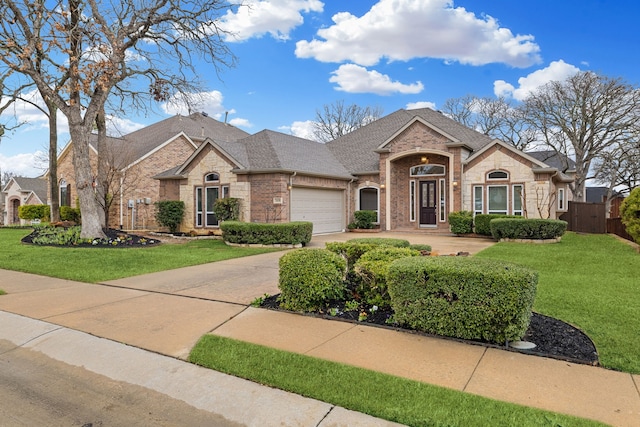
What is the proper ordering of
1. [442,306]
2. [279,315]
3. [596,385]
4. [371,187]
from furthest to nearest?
[371,187] < [279,315] < [442,306] < [596,385]

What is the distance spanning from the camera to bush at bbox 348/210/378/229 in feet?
65.9

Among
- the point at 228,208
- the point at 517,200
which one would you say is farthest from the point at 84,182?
the point at 517,200

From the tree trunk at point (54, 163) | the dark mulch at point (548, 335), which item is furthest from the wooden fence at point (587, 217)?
the tree trunk at point (54, 163)

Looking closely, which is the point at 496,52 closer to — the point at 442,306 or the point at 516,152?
the point at 516,152

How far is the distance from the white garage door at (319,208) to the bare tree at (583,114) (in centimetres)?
1891

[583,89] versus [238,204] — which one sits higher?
[583,89]

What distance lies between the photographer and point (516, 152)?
16984 millimetres

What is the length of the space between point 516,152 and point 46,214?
101ft

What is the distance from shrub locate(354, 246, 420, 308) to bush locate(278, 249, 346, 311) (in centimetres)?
32

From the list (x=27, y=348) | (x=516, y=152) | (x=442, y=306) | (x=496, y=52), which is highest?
(x=496, y=52)

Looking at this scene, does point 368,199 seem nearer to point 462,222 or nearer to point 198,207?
point 462,222

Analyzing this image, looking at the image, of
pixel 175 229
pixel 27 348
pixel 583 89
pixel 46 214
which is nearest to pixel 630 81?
pixel 583 89

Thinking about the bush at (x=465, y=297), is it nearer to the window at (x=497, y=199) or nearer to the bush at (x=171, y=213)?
the window at (x=497, y=199)

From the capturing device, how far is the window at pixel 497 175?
17.4 m
